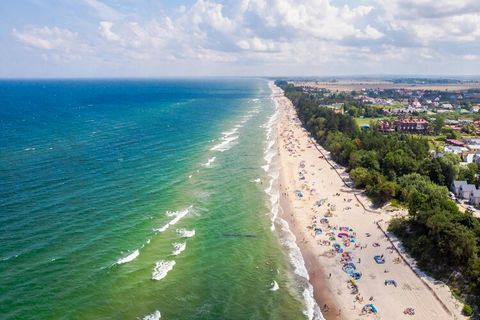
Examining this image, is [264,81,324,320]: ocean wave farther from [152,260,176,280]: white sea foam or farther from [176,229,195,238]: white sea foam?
[152,260,176,280]: white sea foam

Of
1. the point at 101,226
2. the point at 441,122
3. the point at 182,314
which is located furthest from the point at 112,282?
the point at 441,122

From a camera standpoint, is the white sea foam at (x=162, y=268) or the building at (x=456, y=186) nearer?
the white sea foam at (x=162, y=268)

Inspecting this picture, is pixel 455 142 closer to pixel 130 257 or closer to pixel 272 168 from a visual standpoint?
pixel 272 168

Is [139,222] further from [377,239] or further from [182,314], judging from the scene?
[377,239]

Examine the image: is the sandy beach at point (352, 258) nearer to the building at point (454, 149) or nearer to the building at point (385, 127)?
the building at point (454, 149)

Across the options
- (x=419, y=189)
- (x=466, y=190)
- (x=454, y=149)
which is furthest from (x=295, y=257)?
(x=454, y=149)

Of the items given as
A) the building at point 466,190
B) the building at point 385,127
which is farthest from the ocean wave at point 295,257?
the building at point 385,127
